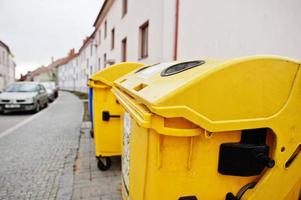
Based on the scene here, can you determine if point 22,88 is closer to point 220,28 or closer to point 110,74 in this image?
point 110,74

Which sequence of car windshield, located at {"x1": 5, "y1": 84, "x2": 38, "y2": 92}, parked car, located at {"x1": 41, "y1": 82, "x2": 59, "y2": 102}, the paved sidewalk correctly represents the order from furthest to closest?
parked car, located at {"x1": 41, "y1": 82, "x2": 59, "y2": 102} → car windshield, located at {"x1": 5, "y1": 84, "x2": 38, "y2": 92} → the paved sidewalk

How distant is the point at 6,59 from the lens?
1147 inches

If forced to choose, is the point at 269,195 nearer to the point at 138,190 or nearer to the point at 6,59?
the point at 138,190

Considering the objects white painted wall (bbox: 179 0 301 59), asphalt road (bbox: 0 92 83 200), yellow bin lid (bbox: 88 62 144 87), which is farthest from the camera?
white painted wall (bbox: 179 0 301 59)

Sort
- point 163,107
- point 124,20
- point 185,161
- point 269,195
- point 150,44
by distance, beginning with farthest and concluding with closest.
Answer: point 124,20
point 150,44
point 269,195
point 185,161
point 163,107

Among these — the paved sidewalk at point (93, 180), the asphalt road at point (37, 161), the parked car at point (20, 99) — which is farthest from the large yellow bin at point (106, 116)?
the parked car at point (20, 99)

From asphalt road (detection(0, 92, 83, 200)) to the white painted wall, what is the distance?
3505 mm

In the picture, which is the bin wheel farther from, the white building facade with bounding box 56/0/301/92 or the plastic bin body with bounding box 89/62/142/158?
the white building facade with bounding box 56/0/301/92

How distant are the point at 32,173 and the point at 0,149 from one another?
1755 mm

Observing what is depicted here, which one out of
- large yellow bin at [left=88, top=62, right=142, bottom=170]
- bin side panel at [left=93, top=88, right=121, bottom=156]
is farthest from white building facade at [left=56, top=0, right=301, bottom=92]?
bin side panel at [left=93, top=88, right=121, bottom=156]

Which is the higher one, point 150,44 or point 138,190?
point 150,44

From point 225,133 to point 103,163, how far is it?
2.85 meters

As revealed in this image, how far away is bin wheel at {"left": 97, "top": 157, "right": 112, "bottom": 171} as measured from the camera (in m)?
3.86

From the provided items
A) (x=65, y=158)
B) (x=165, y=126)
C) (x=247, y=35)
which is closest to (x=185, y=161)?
(x=165, y=126)
